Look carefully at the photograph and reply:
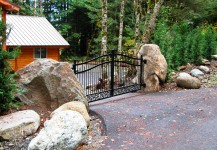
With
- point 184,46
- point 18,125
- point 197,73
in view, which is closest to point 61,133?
point 18,125

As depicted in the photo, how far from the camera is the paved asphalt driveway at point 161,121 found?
4.75 m

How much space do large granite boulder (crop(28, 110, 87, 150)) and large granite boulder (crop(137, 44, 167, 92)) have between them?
5193mm

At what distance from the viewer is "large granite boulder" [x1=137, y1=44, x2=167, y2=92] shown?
9.38m

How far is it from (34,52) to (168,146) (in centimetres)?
1654

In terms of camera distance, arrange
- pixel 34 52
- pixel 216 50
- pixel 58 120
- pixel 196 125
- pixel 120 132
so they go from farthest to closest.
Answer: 1. pixel 34 52
2. pixel 216 50
3. pixel 196 125
4. pixel 120 132
5. pixel 58 120

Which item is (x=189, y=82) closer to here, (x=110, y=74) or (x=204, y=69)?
(x=204, y=69)

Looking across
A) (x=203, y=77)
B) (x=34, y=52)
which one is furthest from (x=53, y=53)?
(x=203, y=77)

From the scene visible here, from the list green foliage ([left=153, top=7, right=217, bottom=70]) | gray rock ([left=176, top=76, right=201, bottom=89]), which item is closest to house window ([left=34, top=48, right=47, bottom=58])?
green foliage ([left=153, top=7, right=217, bottom=70])

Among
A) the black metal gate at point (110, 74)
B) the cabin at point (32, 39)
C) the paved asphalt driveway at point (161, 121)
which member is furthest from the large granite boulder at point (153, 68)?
the cabin at point (32, 39)

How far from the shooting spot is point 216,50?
13.8 meters

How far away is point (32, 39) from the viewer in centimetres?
1895

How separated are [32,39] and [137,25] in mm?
9213

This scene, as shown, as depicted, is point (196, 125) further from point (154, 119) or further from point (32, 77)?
point (32, 77)

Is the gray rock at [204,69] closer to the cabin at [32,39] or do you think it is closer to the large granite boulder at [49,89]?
the large granite boulder at [49,89]
